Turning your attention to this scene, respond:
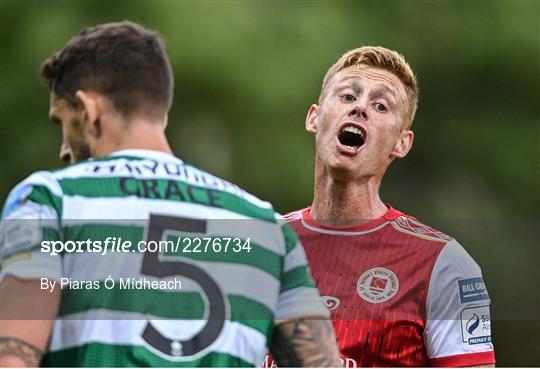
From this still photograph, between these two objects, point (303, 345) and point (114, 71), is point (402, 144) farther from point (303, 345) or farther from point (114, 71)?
point (114, 71)

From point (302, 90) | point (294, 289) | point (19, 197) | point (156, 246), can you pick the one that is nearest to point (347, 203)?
point (294, 289)

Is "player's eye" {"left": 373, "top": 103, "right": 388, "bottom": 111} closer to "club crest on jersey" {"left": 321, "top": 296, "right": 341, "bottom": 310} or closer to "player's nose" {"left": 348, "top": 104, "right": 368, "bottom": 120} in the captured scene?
"player's nose" {"left": 348, "top": 104, "right": 368, "bottom": 120}

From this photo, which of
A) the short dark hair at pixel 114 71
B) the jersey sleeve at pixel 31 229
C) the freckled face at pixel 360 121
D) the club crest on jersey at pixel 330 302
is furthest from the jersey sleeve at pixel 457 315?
the jersey sleeve at pixel 31 229

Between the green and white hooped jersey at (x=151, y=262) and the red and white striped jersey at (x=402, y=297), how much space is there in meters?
1.72

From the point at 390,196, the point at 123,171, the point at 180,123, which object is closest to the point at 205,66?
the point at 180,123

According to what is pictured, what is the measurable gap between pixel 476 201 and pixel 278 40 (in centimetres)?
346

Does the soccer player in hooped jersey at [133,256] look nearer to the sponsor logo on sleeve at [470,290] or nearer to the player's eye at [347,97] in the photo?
the sponsor logo on sleeve at [470,290]

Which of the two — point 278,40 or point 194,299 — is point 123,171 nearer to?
point 194,299

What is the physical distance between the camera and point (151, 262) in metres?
5.05

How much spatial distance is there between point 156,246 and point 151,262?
0.19ft

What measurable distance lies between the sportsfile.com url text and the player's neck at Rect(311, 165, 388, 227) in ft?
7.72

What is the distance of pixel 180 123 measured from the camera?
20750 millimetres

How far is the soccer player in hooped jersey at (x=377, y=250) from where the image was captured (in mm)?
7062

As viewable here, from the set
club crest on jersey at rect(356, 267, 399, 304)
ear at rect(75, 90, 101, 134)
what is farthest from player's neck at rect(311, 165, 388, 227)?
ear at rect(75, 90, 101, 134)
